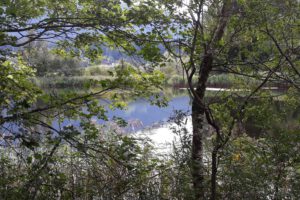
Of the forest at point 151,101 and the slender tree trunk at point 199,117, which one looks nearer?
the forest at point 151,101

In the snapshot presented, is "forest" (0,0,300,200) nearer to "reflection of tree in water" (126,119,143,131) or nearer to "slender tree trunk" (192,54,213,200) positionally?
"slender tree trunk" (192,54,213,200)

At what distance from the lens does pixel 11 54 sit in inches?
117

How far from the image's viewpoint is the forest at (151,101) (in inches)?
109

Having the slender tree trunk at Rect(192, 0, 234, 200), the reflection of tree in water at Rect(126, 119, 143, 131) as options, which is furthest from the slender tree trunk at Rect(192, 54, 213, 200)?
the reflection of tree in water at Rect(126, 119, 143, 131)

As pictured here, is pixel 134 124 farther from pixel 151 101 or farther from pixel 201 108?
pixel 201 108

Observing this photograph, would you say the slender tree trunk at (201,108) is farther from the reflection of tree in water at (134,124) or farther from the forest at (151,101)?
the reflection of tree in water at (134,124)

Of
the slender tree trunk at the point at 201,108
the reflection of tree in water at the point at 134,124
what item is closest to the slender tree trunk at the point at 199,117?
the slender tree trunk at the point at 201,108

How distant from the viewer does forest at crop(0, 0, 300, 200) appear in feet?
9.12

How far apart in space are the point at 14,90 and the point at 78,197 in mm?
1075

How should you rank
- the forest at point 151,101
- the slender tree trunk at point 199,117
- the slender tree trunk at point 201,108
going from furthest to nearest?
the slender tree trunk at point 199,117, the slender tree trunk at point 201,108, the forest at point 151,101

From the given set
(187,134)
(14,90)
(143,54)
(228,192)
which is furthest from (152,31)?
(228,192)

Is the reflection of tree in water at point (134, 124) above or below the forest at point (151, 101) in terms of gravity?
below

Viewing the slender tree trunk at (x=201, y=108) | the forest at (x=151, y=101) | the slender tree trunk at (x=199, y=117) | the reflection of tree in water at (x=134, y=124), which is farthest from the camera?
the reflection of tree in water at (x=134, y=124)

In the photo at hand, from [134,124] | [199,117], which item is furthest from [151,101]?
[134,124]
